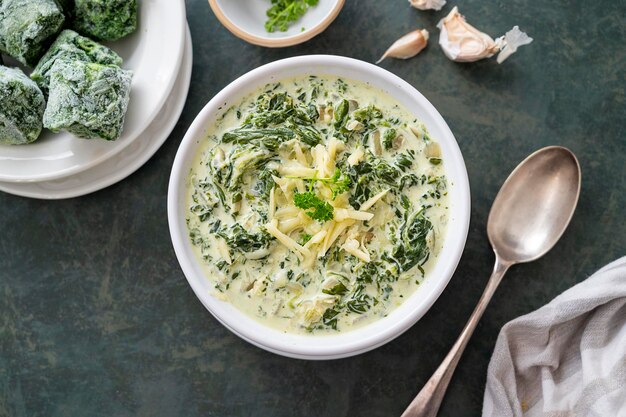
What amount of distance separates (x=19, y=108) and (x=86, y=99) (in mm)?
300

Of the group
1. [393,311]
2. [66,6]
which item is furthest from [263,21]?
[393,311]

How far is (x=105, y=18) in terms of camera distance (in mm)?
3004

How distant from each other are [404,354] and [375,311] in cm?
46

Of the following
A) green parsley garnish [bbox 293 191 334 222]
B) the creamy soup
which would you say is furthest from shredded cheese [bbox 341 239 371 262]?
green parsley garnish [bbox 293 191 334 222]

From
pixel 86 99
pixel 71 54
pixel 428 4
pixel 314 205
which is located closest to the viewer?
pixel 314 205

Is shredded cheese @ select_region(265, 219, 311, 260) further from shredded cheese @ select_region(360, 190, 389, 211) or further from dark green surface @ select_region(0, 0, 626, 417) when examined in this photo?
dark green surface @ select_region(0, 0, 626, 417)

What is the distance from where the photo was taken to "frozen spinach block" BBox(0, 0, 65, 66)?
291cm

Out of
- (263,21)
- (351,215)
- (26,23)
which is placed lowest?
(351,215)

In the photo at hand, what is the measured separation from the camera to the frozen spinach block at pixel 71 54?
2.96m

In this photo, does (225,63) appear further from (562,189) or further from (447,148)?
(562,189)

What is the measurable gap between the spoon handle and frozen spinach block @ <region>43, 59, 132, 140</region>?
1.75 metres

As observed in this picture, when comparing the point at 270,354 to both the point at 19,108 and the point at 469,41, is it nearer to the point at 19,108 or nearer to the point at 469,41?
the point at 19,108

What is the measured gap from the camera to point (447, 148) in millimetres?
2850

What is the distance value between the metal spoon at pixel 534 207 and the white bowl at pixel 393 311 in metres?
0.41
